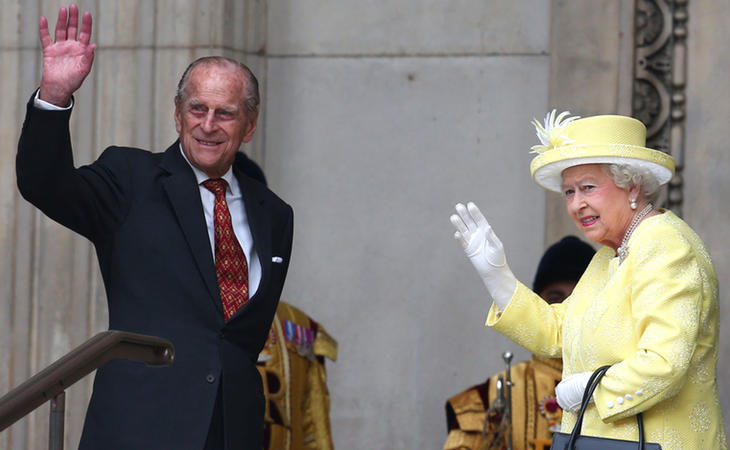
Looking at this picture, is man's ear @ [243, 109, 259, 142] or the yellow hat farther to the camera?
man's ear @ [243, 109, 259, 142]

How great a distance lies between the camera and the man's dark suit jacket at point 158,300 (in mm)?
4148

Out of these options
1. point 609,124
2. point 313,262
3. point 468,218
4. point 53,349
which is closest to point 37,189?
point 468,218

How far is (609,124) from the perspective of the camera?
13.7ft

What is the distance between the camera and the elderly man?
13.4 ft

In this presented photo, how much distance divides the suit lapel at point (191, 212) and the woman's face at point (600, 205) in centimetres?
106

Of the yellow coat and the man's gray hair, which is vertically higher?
the man's gray hair

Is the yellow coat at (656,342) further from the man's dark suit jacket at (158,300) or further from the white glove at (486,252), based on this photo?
the man's dark suit jacket at (158,300)

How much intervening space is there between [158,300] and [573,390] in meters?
1.21

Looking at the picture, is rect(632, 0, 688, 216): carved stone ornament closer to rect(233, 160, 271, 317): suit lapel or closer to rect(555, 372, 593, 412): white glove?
rect(233, 160, 271, 317): suit lapel

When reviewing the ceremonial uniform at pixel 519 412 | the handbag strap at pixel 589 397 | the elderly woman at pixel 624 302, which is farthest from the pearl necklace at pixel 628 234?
the ceremonial uniform at pixel 519 412

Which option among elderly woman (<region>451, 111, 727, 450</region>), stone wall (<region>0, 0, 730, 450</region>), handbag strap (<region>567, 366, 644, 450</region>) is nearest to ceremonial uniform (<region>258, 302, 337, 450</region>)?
stone wall (<region>0, 0, 730, 450</region>)

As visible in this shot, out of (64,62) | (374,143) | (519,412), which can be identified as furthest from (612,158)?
(374,143)

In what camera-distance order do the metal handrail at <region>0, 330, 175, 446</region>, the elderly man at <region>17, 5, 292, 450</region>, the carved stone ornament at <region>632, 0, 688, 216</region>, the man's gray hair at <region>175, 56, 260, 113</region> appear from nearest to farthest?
1. the metal handrail at <region>0, 330, 175, 446</region>
2. the elderly man at <region>17, 5, 292, 450</region>
3. the man's gray hair at <region>175, 56, 260, 113</region>
4. the carved stone ornament at <region>632, 0, 688, 216</region>

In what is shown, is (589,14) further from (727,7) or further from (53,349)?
(53,349)
